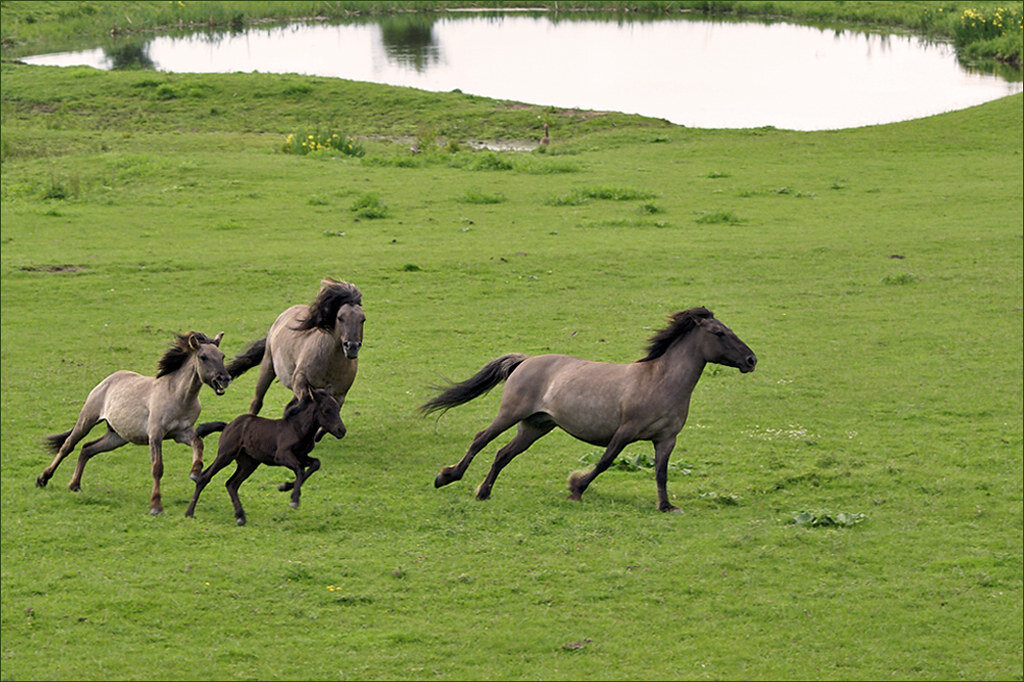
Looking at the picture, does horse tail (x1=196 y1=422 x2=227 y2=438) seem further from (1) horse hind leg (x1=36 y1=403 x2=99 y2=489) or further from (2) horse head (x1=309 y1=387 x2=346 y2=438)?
(1) horse hind leg (x1=36 y1=403 x2=99 y2=489)

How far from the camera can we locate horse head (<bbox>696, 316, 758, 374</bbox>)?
10945 mm

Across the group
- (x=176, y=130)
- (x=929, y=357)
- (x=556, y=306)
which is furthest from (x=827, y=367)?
(x=176, y=130)

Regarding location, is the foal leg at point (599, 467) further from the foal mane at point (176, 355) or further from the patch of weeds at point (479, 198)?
the patch of weeds at point (479, 198)

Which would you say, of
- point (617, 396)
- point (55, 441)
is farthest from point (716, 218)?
point (55, 441)

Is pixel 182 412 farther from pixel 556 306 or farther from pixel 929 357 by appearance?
pixel 929 357

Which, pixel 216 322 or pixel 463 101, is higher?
pixel 463 101

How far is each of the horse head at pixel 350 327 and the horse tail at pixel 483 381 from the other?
115 cm

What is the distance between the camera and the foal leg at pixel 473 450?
1149cm

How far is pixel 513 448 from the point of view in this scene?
11.5 m

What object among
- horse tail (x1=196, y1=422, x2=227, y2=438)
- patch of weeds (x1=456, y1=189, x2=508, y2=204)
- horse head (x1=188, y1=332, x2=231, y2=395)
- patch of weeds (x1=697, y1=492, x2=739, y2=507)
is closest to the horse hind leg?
horse tail (x1=196, y1=422, x2=227, y2=438)

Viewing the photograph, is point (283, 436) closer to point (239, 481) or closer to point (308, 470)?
point (308, 470)

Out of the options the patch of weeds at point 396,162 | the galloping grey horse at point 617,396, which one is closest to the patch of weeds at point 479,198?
the patch of weeds at point 396,162

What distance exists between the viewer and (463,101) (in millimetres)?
42875

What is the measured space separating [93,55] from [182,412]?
56.2 m
